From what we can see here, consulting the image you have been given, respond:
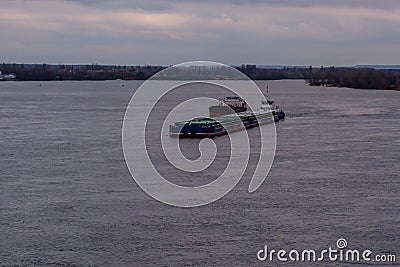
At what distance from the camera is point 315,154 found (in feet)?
29.7

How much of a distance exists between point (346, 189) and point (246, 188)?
2.96ft

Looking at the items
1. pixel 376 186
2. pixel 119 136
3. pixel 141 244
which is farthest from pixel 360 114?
pixel 141 244

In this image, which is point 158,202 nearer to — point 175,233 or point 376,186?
point 175,233
